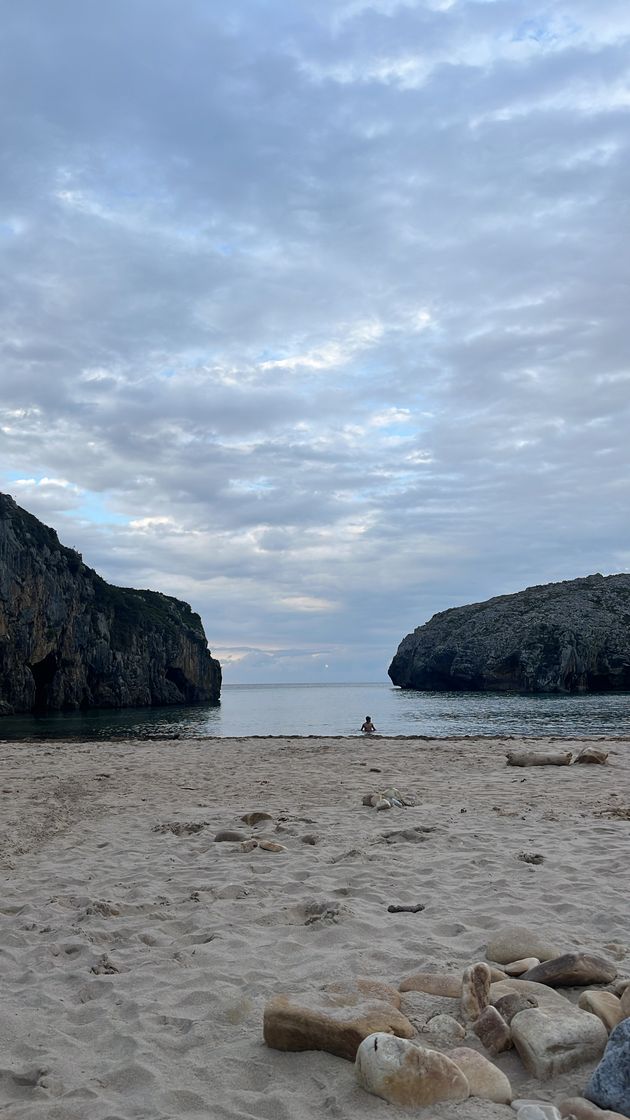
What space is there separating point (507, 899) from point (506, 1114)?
309 cm

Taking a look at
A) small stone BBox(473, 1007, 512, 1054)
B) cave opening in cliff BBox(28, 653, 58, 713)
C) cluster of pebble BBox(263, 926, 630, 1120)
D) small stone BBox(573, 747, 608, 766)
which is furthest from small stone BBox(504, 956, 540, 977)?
cave opening in cliff BBox(28, 653, 58, 713)

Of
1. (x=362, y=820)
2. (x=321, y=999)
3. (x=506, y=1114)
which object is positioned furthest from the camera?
(x=362, y=820)

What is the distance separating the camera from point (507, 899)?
5.86m

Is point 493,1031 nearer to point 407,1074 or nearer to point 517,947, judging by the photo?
point 407,1074

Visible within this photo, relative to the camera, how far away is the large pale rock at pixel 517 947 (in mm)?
4574

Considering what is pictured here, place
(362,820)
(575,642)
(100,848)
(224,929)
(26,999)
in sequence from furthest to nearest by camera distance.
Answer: (575,642)
(362,820)
(100,848)
(224,929)
(26,999)

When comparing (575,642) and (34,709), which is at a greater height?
(575,642)

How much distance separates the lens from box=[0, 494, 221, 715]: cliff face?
65.0 m

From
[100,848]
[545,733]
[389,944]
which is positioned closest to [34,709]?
[545,733]

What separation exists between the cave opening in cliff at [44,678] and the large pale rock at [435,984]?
75.4 m

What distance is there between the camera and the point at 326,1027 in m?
3.52

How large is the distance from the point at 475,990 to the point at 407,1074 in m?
0.91

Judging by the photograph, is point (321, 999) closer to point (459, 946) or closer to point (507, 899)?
point (459, 946)

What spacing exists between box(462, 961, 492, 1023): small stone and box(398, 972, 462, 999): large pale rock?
13cm
